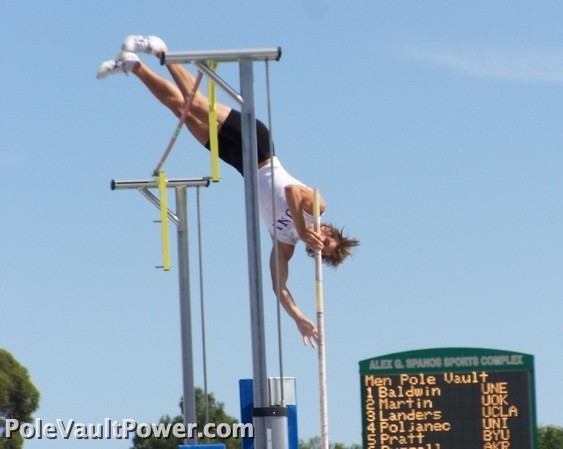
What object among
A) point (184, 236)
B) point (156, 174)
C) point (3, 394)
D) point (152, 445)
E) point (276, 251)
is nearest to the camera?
point (276, 251)

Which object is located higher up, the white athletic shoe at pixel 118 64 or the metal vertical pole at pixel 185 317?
the white athletic shoe at pixel 118 64

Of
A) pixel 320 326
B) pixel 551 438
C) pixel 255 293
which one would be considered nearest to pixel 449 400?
pixel 320 326

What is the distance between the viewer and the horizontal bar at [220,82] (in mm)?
9945

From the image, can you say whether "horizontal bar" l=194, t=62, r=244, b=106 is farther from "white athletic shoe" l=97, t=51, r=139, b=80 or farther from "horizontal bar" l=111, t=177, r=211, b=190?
"horizontal bar" l=111, t=177, r=211, b=190

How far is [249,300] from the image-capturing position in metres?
9.94

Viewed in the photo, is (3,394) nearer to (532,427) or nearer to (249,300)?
(532,427)

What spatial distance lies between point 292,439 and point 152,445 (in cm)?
3365

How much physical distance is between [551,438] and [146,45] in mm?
21350

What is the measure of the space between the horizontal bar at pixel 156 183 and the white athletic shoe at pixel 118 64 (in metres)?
2.99

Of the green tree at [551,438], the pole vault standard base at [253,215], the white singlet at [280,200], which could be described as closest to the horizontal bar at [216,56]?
the pole vault standard base at [253,215]

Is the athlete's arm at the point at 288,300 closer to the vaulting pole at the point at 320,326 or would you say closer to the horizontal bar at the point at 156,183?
the vaulting pole at the point at 320,326

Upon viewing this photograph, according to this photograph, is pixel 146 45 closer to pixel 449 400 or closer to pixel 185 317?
pixel 185 317

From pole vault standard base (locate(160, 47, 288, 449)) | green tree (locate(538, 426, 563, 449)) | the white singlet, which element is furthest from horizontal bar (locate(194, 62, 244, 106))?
green tree (locate(538, 426, 563, 449))

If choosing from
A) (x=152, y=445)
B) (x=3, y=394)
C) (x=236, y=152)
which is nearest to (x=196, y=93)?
(x=236, y=152)
